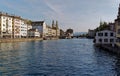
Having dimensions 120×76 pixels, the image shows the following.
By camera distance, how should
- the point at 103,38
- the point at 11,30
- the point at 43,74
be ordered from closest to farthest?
the point at 43,74
the point at 103,38
the point at 11,30

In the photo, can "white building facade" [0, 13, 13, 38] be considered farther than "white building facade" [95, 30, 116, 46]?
Yes

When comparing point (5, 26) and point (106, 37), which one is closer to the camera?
point (106, 37)

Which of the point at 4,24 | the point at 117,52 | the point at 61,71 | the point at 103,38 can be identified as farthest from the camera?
the point at 4,24

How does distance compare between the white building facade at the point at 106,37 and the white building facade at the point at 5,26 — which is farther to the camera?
the white building facade at the point at 5,26

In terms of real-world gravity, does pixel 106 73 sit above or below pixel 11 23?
below

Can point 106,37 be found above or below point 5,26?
below

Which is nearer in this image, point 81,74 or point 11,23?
point 81,74

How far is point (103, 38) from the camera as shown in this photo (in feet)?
325

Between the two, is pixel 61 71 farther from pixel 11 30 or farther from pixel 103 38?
pixel 11 30

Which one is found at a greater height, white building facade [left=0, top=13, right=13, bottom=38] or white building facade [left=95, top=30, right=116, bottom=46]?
white building facade [left=0, top=13, right=13, bottom=38]

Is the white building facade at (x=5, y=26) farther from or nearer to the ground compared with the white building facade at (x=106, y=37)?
farther from the ground

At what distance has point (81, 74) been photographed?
35219 mm

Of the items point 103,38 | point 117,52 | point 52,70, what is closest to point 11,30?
point 103,38

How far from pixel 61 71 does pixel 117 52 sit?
2888cm
